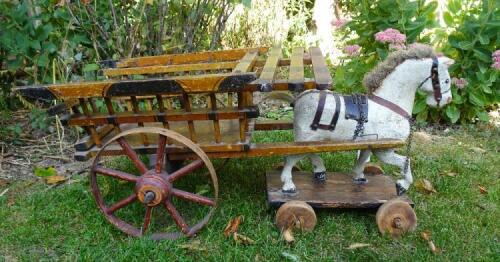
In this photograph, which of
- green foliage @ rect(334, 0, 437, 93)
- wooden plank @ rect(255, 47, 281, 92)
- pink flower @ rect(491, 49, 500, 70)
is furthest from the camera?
green foliage @ rect(334, 0, 437, 93)

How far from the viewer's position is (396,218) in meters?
2.50

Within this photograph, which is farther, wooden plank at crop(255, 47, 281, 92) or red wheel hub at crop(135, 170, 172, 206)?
red wheel hub at crop(135, 170, 172, 206)

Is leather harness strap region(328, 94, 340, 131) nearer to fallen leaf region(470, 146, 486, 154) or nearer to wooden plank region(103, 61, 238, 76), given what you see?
wooden plank region(103, 61, 238, 76)

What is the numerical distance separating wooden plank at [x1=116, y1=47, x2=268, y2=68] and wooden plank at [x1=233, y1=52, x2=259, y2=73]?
17 cm

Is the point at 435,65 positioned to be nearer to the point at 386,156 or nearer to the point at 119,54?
the point at 386,156

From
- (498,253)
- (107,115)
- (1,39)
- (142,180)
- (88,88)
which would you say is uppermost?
(1,39)

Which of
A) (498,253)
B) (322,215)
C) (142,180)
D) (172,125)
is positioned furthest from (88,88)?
(498,253)

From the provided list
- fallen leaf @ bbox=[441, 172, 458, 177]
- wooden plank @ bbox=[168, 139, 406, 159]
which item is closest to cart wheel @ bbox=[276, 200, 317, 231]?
wooden plank @ bbox=[168, 139, 406, 159]

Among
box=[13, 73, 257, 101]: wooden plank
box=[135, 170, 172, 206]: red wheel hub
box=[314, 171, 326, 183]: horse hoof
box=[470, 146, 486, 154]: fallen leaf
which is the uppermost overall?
box=[13, 73, 257, 101]: wooden plank

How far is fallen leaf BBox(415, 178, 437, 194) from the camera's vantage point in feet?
10.0

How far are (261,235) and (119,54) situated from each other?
230cm

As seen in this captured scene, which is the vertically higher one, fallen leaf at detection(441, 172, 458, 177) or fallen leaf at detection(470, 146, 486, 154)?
fallen leaf at detection(470, 146, 486, 154)

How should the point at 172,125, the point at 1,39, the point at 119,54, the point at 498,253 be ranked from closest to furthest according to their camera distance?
the point at 498,253
the point at 172,125
the point at 1,39
the point at 119,54

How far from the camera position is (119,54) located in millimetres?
3965
